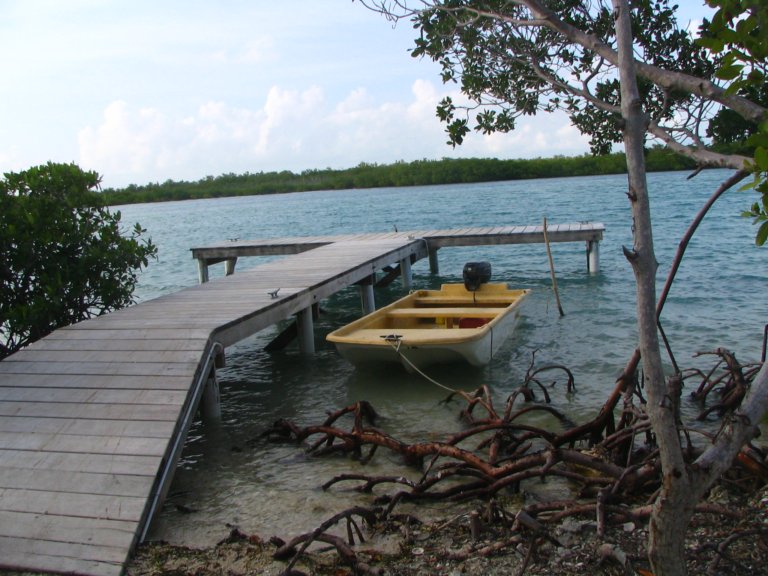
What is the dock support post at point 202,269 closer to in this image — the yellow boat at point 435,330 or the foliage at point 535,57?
the yellow boat at point 435,330

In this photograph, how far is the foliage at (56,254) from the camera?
7879 mm

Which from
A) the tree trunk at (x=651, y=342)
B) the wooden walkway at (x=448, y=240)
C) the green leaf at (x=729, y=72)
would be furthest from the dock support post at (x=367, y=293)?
the green leaf at (x=729, y=72)

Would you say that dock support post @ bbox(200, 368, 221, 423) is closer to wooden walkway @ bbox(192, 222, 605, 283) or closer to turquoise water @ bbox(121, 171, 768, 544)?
turquoise water @ bbox(121, 171, 768, 544)

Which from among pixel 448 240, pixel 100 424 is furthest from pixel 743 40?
pixel 448 240

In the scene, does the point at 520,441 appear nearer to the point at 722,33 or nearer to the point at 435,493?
the point at 435,493

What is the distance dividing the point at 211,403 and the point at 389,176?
64.7 m

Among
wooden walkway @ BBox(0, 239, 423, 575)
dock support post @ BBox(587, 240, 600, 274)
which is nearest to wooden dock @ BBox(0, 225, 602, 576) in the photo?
wooden walkway @ BBox(0, 239, 423, 575)

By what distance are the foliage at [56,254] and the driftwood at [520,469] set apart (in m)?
3.31

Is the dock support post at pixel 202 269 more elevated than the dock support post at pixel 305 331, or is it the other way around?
the dock support post at pixel 202 269

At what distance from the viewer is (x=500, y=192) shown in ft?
181

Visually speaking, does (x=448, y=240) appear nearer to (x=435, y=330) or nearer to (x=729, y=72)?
(x=435, y=330)

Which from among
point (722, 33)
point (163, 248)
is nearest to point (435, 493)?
point (722, 33)

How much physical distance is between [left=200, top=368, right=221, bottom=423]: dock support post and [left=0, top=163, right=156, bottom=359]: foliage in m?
2.20

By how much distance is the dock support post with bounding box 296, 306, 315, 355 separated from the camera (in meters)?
9.91
